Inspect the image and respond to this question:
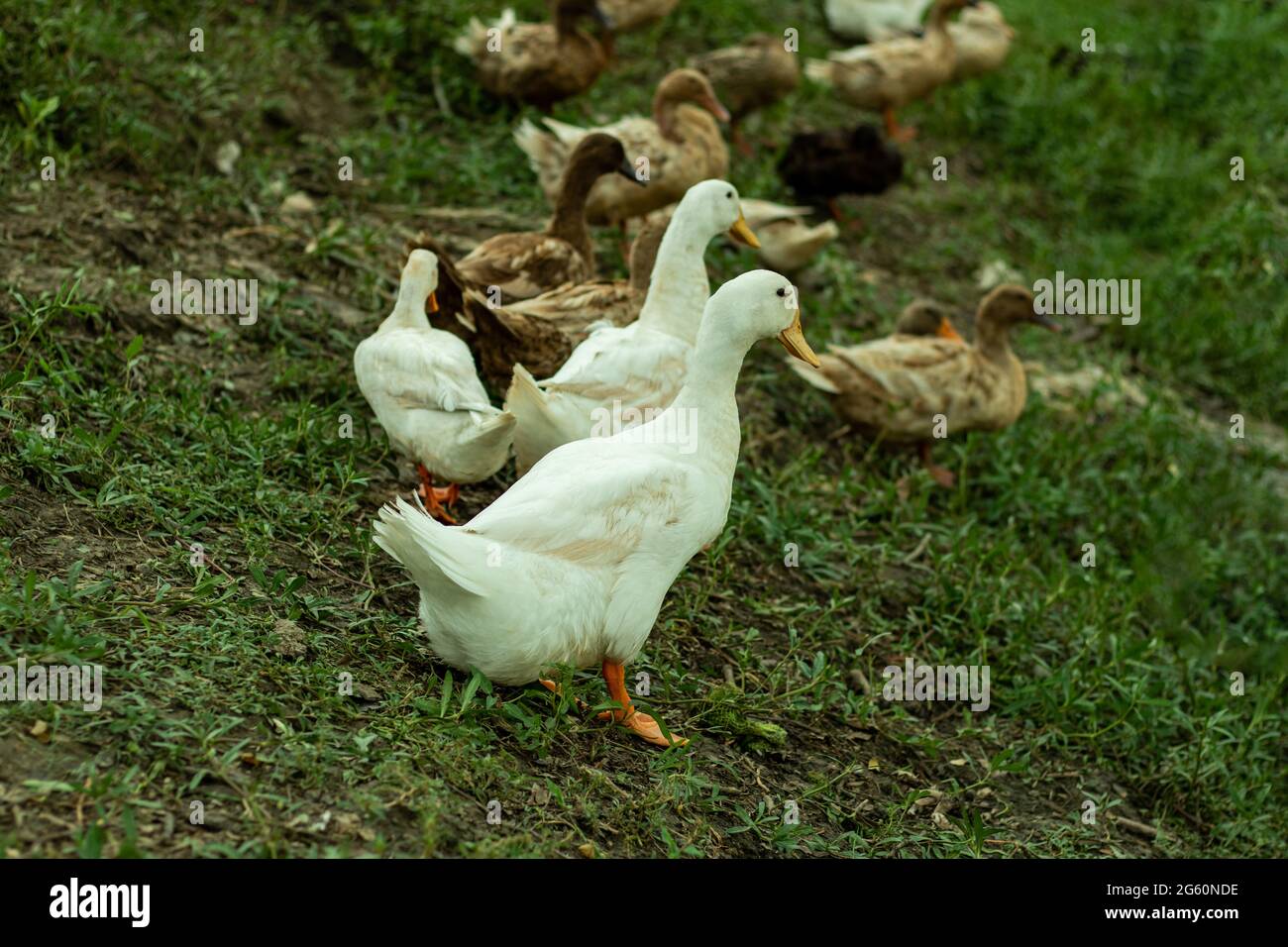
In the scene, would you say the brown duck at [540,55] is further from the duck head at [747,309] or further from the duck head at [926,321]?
the duck head at [747,309]

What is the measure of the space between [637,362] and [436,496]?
1.00 m

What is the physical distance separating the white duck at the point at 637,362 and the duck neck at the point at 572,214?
1.20 metres

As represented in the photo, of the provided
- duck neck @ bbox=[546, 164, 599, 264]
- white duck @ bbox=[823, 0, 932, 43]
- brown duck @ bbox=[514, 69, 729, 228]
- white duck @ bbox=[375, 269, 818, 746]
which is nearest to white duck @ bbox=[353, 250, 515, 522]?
white duck @ bbox=[375, 269, 818, 746]

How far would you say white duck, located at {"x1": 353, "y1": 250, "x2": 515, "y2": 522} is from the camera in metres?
5.37

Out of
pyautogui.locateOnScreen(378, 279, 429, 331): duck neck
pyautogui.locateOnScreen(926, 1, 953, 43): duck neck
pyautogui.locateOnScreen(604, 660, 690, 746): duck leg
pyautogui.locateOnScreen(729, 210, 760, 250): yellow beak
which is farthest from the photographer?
pyautogui.locateOnScreen(926, 1, 953, 43): duck neck

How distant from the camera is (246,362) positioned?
6.52 metres

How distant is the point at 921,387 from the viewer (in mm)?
7543

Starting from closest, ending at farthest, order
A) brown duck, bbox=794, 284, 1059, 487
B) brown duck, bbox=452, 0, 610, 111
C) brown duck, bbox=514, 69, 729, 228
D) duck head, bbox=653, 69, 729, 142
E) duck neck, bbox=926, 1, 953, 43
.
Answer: brown duck, bbox=794, 284, 1059, 487 → brown duck, bbox=514, 69, 729, 228 → duck head, bbox=653, 69, 729, 142 → brown duck, bbox=452, 0, 610, 111 → duck neck, bbox=926, 1, 953, 43

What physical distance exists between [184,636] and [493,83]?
238 inches

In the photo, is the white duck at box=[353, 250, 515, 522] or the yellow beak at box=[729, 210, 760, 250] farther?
the yellow beak at box=[729, 210, 760, 250]

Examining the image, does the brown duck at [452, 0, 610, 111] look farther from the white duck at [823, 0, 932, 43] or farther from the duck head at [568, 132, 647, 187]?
the white duck at [823, 0, 932, 43]

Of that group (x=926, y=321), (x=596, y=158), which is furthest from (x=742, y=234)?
(x=926, y=321)

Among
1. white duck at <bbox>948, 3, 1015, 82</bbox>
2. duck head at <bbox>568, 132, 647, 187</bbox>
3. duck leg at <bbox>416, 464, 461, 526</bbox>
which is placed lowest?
duck leg at <bbox>416, 464, 461, 526</bbox>

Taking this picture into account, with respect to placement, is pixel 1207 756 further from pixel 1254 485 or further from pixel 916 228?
pixel 916 228
